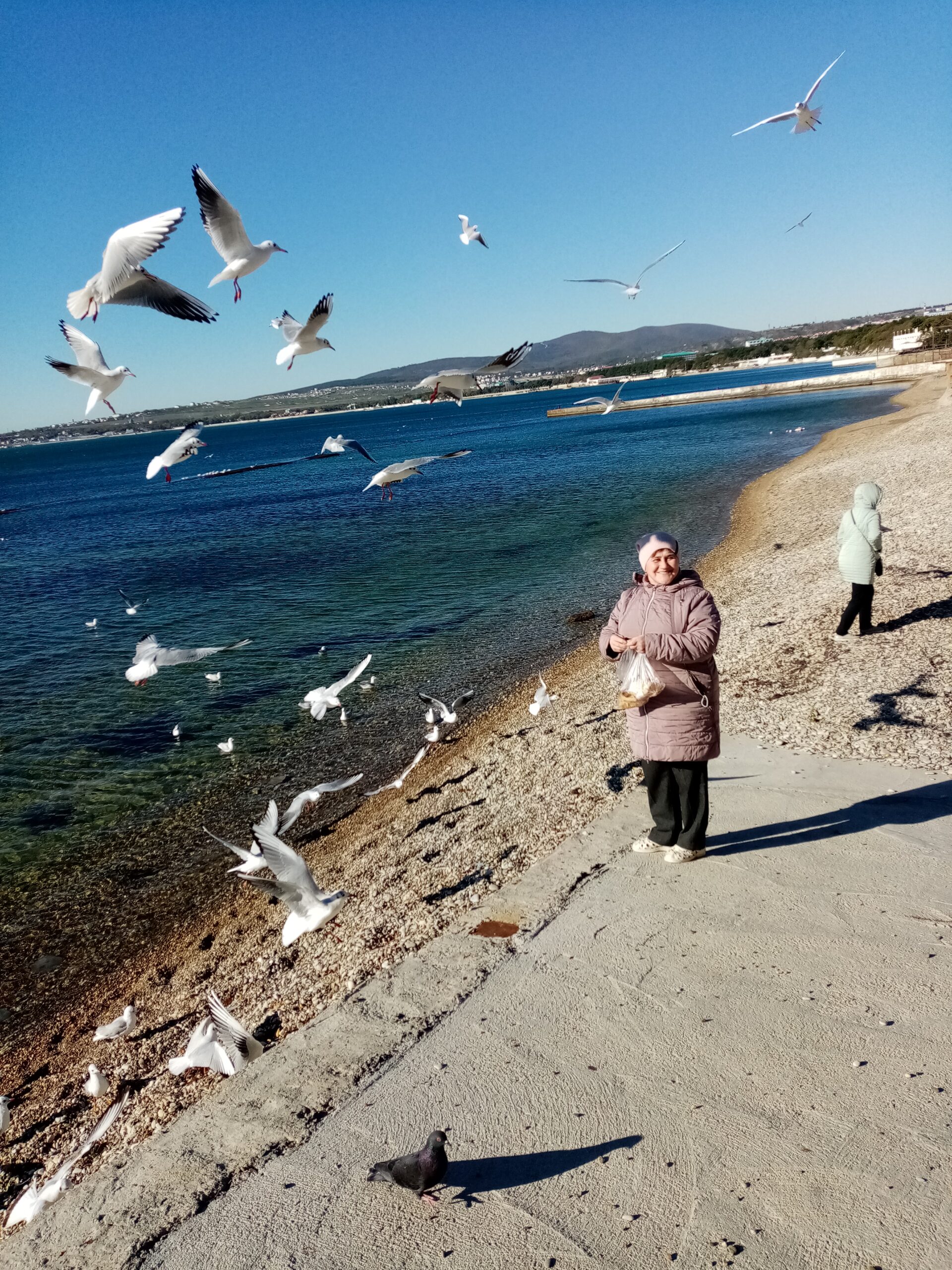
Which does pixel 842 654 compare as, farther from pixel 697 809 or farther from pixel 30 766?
pixel 30 766

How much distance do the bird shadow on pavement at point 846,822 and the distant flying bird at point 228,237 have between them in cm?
471

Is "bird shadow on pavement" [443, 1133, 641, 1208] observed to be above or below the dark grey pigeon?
below

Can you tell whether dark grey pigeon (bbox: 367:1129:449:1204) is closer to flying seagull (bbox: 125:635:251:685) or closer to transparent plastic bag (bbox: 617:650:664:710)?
transparent plastic bag (bbox: 617:650:664:710)

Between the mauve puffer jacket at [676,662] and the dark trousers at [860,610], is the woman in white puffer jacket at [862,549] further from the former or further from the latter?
the mauve puffer jacket at [676,662]

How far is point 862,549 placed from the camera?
916 centimetres

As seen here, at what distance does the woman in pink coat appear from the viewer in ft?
15.1

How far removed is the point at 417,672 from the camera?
45.0ft

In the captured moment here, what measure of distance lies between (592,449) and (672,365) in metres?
131

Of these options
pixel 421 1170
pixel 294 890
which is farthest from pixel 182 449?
pixel 421 1170

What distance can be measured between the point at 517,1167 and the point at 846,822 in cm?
341

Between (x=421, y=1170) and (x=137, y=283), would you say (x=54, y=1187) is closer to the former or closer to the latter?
(x=421, y=1170)

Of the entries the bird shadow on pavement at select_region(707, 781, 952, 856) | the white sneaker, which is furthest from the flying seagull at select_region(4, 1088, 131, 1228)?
the bird shadow on pavement at select_region(707, 781, 952, 856)

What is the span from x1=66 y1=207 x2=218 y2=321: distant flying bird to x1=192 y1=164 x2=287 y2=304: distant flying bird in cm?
24

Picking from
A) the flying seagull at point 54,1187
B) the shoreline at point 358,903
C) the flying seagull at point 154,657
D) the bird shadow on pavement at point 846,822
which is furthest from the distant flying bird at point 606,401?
the flying seagull at point 54,1187
